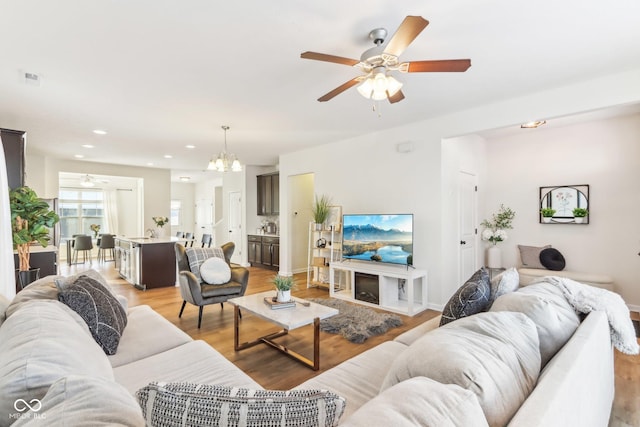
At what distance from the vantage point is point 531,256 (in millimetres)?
4617

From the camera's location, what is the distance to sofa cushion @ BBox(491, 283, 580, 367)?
1.35 metres

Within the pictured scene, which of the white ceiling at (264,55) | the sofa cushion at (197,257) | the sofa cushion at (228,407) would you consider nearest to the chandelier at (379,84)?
the white ceiling at (264,55)

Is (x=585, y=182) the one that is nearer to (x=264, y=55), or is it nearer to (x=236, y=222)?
(x=264, y=55)

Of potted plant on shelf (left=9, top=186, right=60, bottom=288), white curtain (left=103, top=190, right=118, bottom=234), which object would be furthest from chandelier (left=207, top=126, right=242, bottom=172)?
white curtain (left=103, top=190, right=118, bottom=234)

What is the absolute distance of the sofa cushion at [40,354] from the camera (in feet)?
2.54

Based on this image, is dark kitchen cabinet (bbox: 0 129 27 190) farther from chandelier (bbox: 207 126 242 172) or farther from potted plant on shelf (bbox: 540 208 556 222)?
potted plant on shelf (bbox: 540 208 556 222)

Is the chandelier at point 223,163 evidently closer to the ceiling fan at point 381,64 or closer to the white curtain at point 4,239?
the white curtain at point 4,239

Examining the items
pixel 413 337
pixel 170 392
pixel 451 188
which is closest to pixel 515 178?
pixel 451 188

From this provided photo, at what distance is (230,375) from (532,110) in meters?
3.80

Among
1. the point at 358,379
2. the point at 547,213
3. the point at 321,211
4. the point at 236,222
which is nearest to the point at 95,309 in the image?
the point at 358,379

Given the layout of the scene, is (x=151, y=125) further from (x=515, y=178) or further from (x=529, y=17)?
(x=515, y=178)

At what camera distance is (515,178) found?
4.94m

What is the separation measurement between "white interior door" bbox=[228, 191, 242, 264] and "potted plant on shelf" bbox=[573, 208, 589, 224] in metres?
6.79

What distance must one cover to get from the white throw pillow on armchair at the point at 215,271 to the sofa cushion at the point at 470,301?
2626 millimetres
